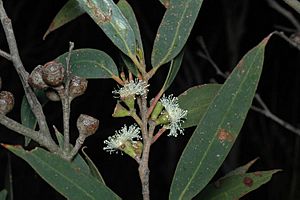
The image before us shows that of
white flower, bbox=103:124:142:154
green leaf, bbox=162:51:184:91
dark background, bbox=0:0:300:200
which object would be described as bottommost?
dark background, bbox=0:0:300:200

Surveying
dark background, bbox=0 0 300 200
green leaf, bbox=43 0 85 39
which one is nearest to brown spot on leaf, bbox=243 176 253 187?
green leaf, bbox=43 0 85 39

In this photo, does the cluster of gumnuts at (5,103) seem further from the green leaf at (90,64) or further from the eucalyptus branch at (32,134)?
the green leaf at (90,64)

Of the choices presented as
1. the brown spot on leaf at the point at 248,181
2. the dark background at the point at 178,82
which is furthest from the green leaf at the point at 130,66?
the dark background at the point at 178,82

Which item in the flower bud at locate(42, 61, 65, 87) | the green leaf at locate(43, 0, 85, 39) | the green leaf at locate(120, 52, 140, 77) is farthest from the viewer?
the green leaf at locate(43, 0, 85, 39)

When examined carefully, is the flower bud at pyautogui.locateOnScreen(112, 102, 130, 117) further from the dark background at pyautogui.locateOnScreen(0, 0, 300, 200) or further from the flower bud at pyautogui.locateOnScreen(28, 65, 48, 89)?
the dark background at pyautogui.locateOnScreen(0, 0, 300, 200)

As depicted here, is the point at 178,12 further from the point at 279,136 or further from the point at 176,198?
the point at 279,136

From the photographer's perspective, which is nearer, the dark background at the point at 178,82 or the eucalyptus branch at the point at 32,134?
the eucalyptus branch at the point at 32,134
